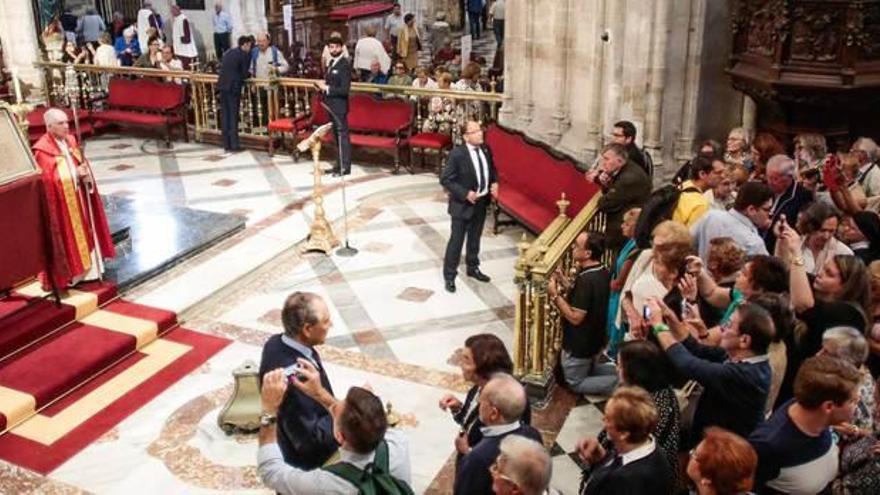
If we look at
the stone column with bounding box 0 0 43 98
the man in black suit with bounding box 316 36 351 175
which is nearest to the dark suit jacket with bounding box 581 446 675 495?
the man in black suit with bounding box 316 36 351 175

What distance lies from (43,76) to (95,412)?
9.30 meters

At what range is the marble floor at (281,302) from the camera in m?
A: 5.13

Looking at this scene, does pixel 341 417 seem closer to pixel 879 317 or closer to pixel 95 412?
pixel 879 317

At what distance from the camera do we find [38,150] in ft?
21.7

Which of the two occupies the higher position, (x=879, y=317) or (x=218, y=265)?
(x=879, y=317)

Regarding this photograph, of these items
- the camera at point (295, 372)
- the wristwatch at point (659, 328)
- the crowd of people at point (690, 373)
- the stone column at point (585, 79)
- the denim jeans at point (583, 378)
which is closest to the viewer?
the crowd of people at point (690, 373)

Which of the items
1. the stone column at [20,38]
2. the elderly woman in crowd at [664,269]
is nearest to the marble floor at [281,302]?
the elderly woman in crowd at [664,269]

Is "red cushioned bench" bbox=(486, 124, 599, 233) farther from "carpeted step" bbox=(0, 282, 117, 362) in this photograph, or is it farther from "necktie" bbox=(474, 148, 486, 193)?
"carpeted step" bbox=(0, 282, 117, 362)

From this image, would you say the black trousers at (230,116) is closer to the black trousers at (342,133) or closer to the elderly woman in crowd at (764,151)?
the black trousers at (342,133)

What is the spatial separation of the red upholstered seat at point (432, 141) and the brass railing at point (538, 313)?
15.4 feet

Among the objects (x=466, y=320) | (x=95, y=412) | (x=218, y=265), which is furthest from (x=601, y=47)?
(x=95, y=412)

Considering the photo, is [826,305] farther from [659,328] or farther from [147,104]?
[147,104]

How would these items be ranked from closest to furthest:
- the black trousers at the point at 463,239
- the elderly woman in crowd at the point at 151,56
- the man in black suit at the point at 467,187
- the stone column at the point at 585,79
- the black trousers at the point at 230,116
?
the man in black suit at the point at 467,187, the black trousers at the point at 463,239, the stone column at the point at 585,79, the black trousers at the point at 230,116, the elderly woman in crowd at the point at 151,56

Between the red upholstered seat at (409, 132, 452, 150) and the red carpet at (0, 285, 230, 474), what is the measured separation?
14.8ft
